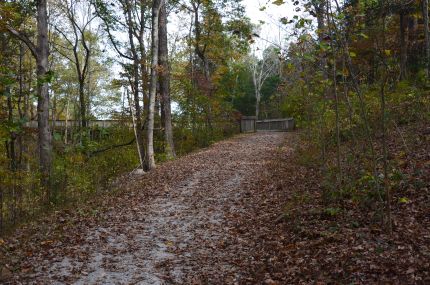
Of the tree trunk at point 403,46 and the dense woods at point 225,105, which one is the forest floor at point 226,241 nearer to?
the dense woods at point 225,105

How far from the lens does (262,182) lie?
1048cm

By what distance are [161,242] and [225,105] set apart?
2255 cm

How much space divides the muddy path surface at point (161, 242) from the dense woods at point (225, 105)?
162cm

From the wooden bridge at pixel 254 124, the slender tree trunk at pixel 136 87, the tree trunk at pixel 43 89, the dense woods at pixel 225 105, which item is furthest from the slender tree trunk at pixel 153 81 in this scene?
the wooden bridge at pixel 254 124

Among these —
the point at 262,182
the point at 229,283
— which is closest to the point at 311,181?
the point at 262,182

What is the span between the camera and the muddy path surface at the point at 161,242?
5.26 meters

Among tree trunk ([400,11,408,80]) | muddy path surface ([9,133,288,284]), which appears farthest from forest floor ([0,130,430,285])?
tree trunk ([400,11,408,80])

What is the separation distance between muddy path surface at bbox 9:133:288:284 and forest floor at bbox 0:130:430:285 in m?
0.02

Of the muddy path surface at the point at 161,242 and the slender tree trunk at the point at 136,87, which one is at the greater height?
the slender tree trunk at the point at 136,87

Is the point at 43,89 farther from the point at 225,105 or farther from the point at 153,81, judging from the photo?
the point at 225,105

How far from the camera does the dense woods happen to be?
6.30 m

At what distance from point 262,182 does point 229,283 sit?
5.74 metres

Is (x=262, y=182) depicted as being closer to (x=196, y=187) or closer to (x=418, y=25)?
Answer: (x=196, y=187)

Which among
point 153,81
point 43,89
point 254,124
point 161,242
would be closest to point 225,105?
point 254,124
